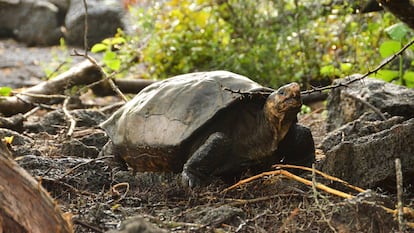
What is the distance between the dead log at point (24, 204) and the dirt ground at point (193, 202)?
18 cm

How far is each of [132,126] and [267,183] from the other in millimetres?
988

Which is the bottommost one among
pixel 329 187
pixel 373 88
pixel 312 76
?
pixel 312 76

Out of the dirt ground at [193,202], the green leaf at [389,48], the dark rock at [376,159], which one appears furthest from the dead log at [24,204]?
the green leaf at [389,48]

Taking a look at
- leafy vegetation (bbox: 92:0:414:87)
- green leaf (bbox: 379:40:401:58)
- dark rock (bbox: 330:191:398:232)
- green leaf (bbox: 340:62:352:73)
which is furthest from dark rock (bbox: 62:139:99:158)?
green leaf (bbox: 340:62:352:73)

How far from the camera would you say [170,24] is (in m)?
9.18

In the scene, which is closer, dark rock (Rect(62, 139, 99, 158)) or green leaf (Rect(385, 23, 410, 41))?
dark rock (Rect(62, 139, 99, 158))

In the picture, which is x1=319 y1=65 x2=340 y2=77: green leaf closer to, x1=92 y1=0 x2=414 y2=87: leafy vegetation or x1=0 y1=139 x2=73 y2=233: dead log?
x1=92 y1=0 x2=414 y2=87: leafy vegetation

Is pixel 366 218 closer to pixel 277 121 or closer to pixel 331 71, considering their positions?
pixel 277 121

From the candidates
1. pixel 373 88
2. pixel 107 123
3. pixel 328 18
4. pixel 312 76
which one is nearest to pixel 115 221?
pixel 107 123

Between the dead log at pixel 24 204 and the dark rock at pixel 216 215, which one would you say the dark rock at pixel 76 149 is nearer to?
the dark rock at pixel 216 215

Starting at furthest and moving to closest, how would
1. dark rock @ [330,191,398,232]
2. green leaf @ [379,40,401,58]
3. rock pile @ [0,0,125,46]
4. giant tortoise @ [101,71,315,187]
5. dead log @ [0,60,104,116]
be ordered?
rock pile @ [0,0,125,46] < dead log @ [0,60,104,116] < green leaf @ [379,40,401,58] < giant tortoise @ [101,71,315,187] < dark rock @ [330,191,398,232]

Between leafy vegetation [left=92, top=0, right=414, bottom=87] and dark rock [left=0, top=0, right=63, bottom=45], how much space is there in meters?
5.07

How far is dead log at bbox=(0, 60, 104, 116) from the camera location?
20.3 ft

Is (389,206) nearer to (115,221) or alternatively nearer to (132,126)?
(115,221)
